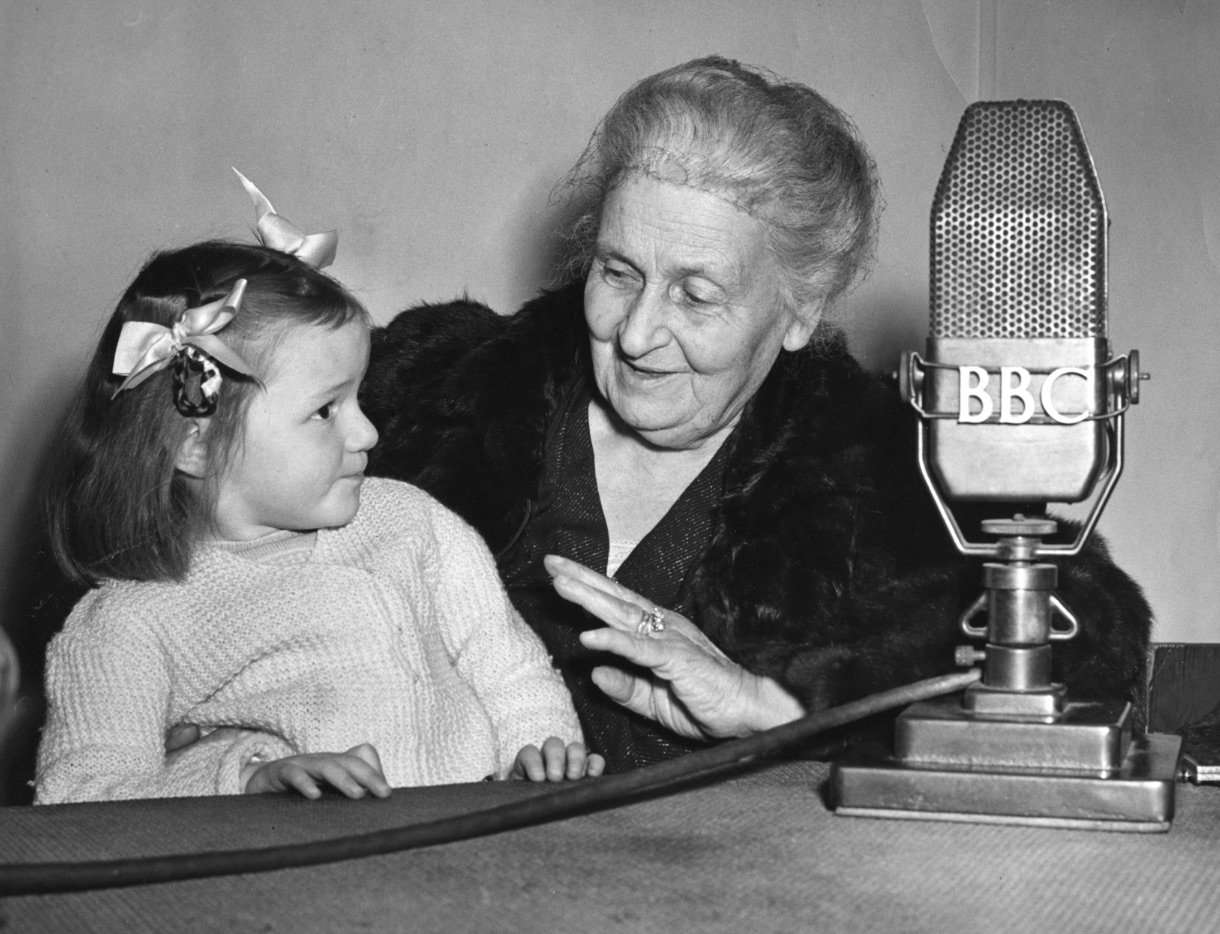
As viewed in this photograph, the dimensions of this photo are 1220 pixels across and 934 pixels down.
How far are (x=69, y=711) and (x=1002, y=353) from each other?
917mm

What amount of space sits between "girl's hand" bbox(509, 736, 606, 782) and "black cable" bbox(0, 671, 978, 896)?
356mm

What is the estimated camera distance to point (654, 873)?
840 mm

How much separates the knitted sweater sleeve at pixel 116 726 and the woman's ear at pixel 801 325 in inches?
36.4

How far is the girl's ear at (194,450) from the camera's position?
1547 mm

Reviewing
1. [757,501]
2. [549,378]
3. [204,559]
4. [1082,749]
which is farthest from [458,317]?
[1082,749]

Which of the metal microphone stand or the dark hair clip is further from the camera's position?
the dark hair clip

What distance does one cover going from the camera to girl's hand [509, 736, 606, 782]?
4.55ft

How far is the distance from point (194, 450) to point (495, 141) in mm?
1537

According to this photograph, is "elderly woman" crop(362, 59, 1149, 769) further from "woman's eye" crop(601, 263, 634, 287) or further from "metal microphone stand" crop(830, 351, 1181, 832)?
"metal microphone stand" crop(830, 351, 1181, 832)

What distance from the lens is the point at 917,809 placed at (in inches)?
39.1

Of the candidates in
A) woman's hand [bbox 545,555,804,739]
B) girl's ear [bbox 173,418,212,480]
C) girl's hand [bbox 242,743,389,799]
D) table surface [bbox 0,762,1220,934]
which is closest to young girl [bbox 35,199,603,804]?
girl's ear [bbox 173,418,212,480]

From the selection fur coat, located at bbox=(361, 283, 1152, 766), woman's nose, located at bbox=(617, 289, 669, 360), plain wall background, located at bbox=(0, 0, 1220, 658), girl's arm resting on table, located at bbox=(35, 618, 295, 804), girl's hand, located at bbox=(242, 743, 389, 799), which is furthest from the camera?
plain wall background, located at bbox=(0, 0, 1220, 658)

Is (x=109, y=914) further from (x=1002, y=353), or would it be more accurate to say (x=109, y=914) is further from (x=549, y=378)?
(x=549, y=378)

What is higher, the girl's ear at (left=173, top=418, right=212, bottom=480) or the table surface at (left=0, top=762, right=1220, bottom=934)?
the girl's ear at (left=173, top=418, right=212, bottom=480)
